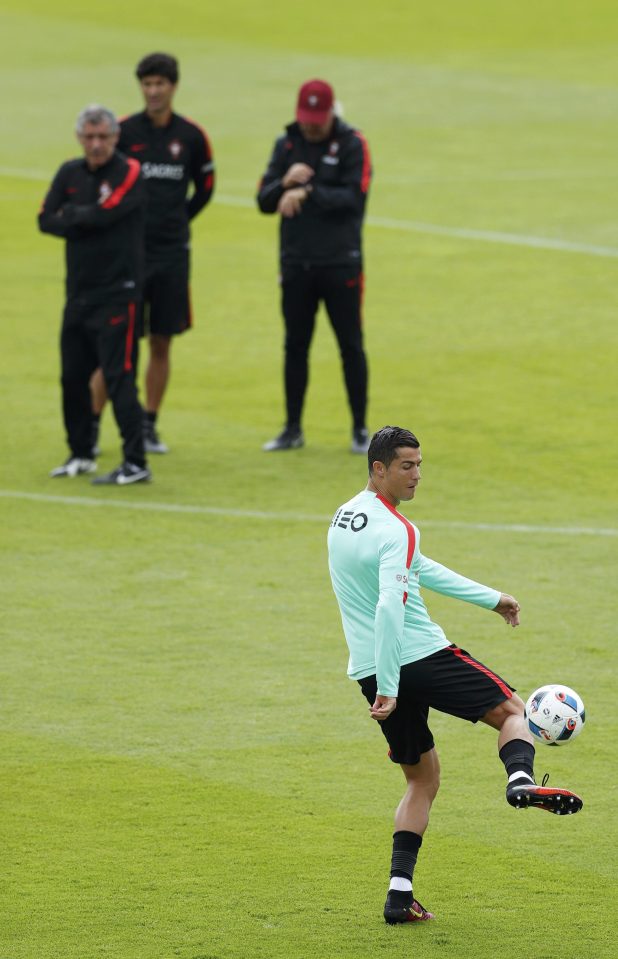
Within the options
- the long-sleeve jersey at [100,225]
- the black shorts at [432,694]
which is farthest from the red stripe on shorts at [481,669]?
the long-sleeve jersey at [100,225]

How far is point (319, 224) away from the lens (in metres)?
13.1

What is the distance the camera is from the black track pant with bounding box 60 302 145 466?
40.1 ft

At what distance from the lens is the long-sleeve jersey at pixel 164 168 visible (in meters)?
13.2

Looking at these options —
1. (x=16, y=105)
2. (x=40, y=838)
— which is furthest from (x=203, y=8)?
(x=40, y=838)

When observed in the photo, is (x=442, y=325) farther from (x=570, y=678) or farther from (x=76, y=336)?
(x=570, y=678)

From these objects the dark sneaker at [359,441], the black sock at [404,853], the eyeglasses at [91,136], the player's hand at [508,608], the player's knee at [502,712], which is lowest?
the dark sneaker at [359,441]

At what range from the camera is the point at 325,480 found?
42.3ft

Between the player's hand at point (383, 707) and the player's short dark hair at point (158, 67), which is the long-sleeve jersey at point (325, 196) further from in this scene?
the player's hand at point (383, 707)

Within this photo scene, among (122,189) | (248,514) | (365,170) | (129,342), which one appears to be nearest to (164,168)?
(122,189)

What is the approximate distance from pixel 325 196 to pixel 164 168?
52.1 inches

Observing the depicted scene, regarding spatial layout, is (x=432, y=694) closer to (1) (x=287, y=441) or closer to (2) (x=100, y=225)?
(2) (x=100, y=225)

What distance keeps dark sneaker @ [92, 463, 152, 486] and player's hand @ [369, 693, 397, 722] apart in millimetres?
6747

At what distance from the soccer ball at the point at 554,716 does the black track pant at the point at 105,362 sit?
6.21 meters

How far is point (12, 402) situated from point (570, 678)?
7894mm
